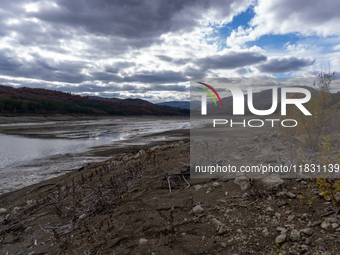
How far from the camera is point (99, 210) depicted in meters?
3.89

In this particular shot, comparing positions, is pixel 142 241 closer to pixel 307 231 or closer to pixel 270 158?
pixel 307 231

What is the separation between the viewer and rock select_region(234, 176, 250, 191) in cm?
349

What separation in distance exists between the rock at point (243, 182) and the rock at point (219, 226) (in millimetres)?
899

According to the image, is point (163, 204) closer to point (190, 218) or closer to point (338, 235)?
point (190, 218)

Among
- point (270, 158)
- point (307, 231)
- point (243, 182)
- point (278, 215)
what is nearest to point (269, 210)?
point (278, 215)

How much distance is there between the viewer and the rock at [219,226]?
2.63 m

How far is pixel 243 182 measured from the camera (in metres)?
3.62

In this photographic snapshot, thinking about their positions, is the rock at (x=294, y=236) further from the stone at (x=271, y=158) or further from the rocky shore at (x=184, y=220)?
the stone at (x=271, y=158)

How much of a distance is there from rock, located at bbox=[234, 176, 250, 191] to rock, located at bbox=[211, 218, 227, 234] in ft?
2.95

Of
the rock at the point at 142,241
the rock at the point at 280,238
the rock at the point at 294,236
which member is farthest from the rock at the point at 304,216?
the rock at the point at 142,241

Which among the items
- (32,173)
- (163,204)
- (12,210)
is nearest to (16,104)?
(32,173)

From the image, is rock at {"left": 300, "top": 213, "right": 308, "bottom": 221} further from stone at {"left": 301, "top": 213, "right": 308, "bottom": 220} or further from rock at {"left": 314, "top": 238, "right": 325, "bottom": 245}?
rock at {"left": 314, "top": 238, "right": 325, "bottom": 245}

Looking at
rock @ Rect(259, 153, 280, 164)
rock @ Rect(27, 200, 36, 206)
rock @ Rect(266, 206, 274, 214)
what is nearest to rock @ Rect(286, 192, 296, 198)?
rock @ Rect(266, 206, 274, 214)

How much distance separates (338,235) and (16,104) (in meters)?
58.8
